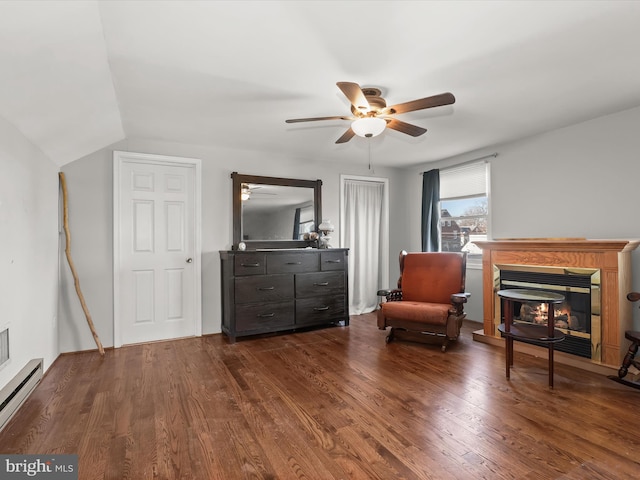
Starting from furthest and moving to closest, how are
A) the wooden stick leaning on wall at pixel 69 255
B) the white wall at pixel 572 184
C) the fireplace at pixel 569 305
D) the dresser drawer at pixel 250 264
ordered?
the dresser drawer at pixel 250 264 → the wooden stick leaning on wall at pixel 69 255 → the white wall at pixel 572 184 → the fireplace at pixel 569 305

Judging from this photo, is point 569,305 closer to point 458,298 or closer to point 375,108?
point 458,298

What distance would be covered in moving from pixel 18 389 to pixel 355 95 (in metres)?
3.03

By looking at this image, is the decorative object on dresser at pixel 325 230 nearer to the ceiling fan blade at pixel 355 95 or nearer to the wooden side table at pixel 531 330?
the ceiling fan blade at pixel 355 95

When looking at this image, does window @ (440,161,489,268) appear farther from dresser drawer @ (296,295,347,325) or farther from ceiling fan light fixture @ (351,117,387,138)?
ceiling fan light fixture @ (351,117,387,138)

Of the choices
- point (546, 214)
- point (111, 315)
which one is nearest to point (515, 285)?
point (546, 214)

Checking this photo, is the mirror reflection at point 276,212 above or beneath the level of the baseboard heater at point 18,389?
above

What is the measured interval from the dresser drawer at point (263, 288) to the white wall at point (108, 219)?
51 cm

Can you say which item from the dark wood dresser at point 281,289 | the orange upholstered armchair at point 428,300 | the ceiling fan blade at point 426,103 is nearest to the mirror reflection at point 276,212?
the dark wood dresser at point 281,289

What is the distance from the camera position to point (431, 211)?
512 centimetres

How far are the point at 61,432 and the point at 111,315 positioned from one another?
72.5 inches

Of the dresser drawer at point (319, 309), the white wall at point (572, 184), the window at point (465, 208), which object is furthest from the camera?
the window at point (465, 208)

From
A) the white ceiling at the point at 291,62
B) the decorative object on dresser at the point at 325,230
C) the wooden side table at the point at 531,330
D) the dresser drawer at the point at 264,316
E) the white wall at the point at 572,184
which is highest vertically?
the white ceiling at the point at 291,62

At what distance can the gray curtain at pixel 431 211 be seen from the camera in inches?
199

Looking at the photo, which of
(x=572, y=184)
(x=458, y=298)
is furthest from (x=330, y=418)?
(x=572, y=184)
